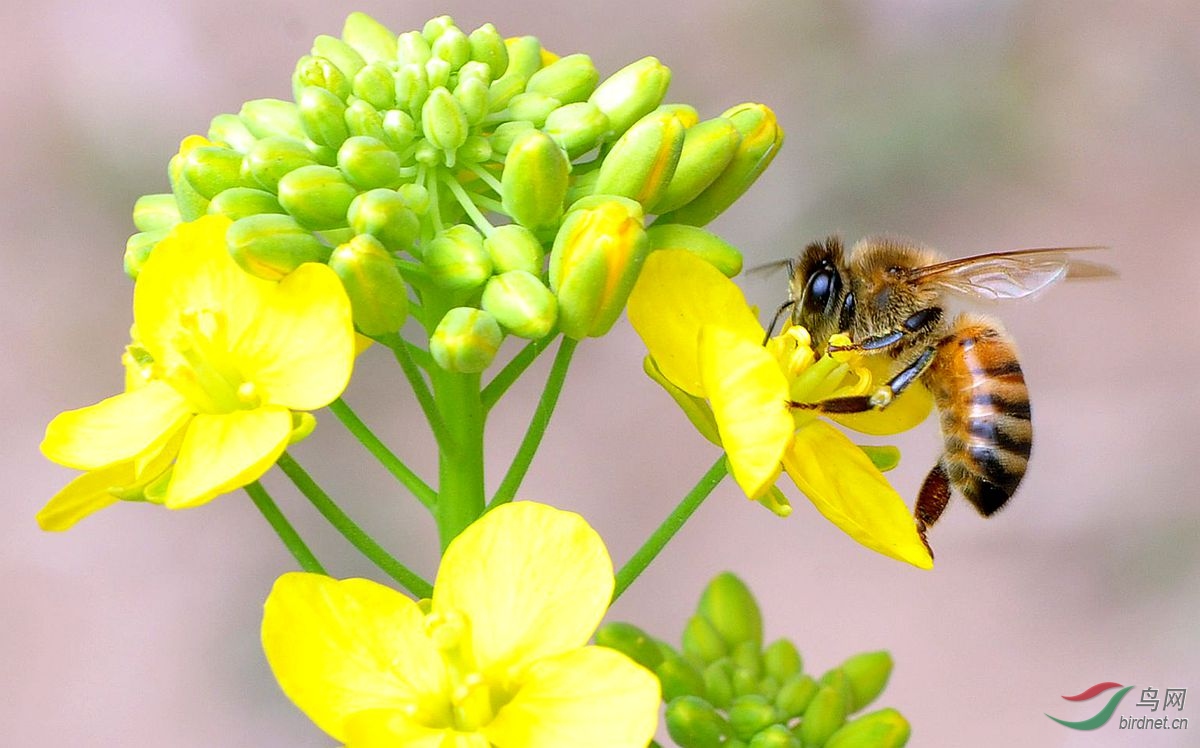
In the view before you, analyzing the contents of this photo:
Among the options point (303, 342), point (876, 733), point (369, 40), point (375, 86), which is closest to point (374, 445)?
point (303, 342)

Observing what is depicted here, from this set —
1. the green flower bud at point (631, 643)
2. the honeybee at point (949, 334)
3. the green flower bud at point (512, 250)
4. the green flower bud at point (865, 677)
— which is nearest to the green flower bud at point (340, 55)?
the green flower bud at point (512, 250)

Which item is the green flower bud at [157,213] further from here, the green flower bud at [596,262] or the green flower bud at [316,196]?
the green flower bud at [596,262]

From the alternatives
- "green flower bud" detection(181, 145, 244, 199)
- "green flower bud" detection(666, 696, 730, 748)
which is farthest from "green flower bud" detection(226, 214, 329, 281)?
"green flower bud" detection(666, 696, 730, 748)

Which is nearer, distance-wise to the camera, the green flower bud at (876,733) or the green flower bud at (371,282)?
the green flower bud at (371,282)

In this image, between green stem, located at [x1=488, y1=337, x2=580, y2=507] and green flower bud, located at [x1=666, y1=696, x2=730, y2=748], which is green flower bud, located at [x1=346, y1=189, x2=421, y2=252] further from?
green flower bud, located at [x1=666, y1=696, x2=730, y2=748]

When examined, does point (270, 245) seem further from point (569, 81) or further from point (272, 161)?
point (569, 81)

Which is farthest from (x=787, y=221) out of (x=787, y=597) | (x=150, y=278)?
(x=150, y=278)
